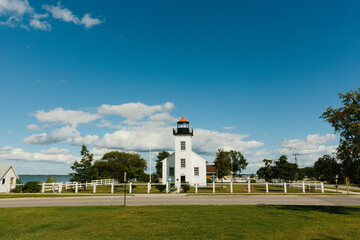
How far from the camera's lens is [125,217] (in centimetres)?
1156

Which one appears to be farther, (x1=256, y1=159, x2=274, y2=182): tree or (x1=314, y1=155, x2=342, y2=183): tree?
(x1=256, y1=159, x2=274, y2=182): tree

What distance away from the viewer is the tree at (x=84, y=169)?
112 feet

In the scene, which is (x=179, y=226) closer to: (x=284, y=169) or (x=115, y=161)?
(x=284, y=169)

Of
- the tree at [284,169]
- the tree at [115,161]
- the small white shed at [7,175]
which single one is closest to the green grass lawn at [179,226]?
the tree at [284,169]

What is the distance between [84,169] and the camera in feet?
115

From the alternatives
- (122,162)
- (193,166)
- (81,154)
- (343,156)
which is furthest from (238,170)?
(343,156)

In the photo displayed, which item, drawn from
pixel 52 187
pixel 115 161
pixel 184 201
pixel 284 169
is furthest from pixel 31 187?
pixel 115 161

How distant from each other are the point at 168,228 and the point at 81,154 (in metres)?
29.4

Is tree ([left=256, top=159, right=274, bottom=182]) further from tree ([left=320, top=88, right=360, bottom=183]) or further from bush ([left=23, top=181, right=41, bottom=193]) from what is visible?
bush ([left=23, top=181, right=41, bottom=193])

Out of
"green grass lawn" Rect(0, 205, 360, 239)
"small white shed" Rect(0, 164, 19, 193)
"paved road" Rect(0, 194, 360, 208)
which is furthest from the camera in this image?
"small white shed" Rect(0, 164, 19, 193)

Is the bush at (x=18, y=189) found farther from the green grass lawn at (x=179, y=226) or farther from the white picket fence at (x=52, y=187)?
the green grass lawn at (x=179, y=226)

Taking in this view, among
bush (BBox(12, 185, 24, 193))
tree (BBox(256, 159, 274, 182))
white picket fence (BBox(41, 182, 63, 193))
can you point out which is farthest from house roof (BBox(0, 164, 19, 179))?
tree (BBox(256, 159, 274, 182))

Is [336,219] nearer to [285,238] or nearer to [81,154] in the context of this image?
[285,238]

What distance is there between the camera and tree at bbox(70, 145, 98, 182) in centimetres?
3422
